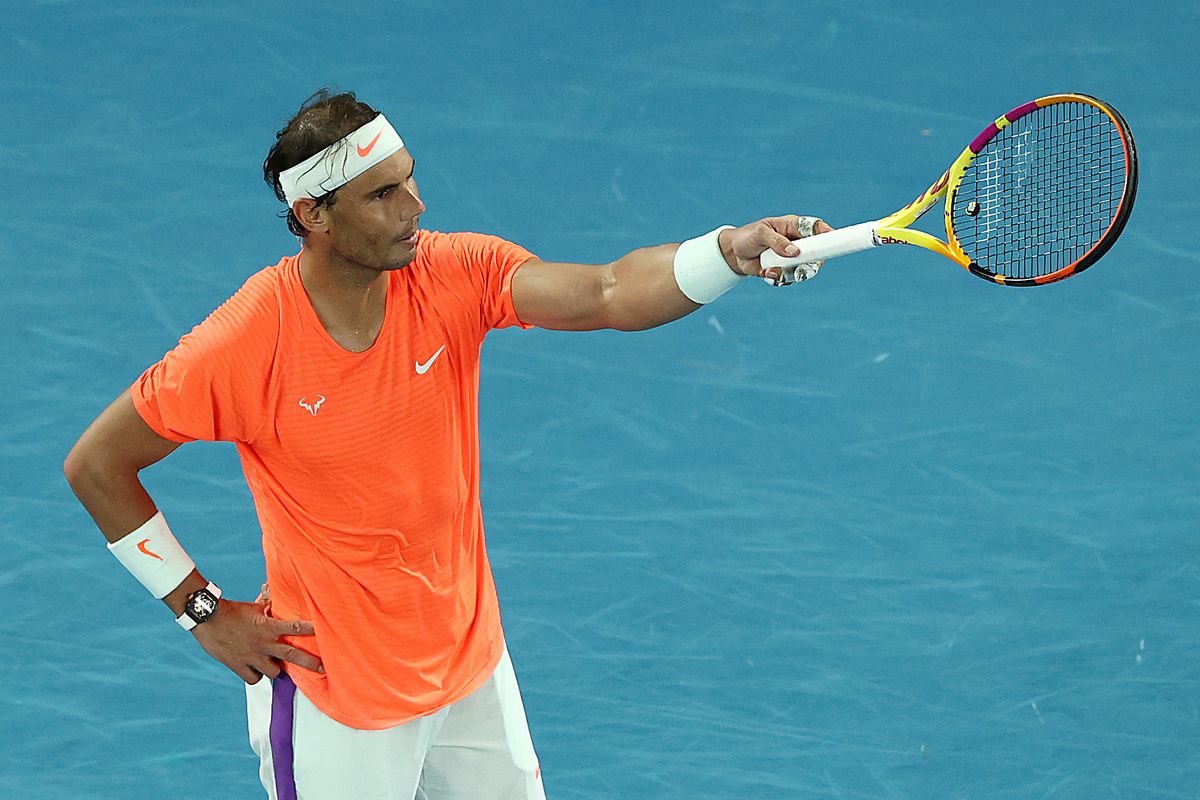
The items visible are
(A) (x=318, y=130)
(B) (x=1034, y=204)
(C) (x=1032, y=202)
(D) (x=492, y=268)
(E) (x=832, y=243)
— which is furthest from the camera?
(B) (x=1034, y=204)

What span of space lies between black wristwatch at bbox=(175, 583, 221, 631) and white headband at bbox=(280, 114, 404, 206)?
1.01 m

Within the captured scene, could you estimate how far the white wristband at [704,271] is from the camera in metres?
3.73

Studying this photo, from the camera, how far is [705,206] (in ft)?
24.4

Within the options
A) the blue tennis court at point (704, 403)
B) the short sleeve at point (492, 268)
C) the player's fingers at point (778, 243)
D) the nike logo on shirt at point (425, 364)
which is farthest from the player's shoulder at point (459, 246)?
the blue tennis court at point (704, 403)

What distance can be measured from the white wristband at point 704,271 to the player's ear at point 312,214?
2.55ft

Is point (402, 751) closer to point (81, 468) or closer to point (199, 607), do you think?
point (199, 607)

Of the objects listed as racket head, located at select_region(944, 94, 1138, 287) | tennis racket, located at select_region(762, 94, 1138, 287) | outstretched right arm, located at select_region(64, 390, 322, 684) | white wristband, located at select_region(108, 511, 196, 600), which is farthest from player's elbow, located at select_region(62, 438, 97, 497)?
racket head, located at select_region(944, 94, 1138, 287)

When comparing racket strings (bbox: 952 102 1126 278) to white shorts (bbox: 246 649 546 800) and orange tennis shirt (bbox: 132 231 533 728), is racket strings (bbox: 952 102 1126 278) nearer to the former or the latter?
orange tennis shirt (bbox: 132 231 533 728)

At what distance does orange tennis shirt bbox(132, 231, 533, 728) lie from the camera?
12.6ft

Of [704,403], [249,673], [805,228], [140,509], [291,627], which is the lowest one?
[704,403]

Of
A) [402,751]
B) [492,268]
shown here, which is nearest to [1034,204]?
[492,268]

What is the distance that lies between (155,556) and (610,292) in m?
1.26

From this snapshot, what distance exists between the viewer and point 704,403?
666 centimetres

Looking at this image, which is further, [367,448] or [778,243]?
[367,448]
